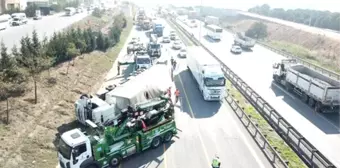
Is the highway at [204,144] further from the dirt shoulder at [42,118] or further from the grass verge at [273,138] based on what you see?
the dirt shoulder at [42,118]

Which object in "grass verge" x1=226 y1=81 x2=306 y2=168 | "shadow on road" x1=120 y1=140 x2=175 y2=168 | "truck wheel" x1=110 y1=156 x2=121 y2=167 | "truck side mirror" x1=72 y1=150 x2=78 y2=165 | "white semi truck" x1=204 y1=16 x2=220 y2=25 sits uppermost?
"white semi truck" x1=204 y1=16 x2=220 y2=25

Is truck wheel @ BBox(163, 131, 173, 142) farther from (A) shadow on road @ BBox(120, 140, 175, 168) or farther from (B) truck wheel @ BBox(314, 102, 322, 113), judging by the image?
(B) truck wheel @ BBox(314, 102, 322, 113)

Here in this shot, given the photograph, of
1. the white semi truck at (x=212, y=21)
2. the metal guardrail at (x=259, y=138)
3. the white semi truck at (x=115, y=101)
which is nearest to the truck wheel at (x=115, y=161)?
the white semi truck at (x=115, y=101)

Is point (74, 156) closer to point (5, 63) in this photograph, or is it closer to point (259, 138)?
point (259, 138)

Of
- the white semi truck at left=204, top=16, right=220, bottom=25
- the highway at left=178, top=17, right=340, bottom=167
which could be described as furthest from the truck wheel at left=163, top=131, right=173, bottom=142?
the white semi truck at left=204, top=16, right=220, bottom=25

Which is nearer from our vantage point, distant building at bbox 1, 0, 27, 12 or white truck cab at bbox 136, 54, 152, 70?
white truck cab at bbox 136, 54, 152, 70
